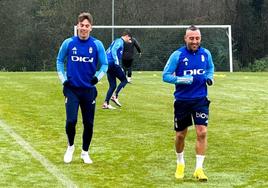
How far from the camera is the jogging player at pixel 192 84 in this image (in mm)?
7988

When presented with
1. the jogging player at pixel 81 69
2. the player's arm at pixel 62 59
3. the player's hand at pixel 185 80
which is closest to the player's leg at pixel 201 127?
the player's hand at pixel 185 80

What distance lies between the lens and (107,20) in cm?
4359

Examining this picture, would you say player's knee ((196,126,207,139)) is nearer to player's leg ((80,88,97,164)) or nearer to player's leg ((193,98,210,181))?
player's leg ((193,98,210,181))

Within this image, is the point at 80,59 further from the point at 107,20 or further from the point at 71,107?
the point at 107,20

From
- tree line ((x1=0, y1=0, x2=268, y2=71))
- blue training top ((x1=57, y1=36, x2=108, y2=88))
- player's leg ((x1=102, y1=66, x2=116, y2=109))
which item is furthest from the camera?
tree line ((x1=0, y1=0, x2=268, y2=71))

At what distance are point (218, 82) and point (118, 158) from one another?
14634 millimetres

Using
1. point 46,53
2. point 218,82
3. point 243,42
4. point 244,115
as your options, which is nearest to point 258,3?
point 243,42

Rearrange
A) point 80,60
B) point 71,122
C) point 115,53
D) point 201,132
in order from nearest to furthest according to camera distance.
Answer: point 201,132
point 80,60
point 71,122
point 115,53

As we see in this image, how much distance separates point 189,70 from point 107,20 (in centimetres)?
3593

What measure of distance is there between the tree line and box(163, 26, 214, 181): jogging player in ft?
110

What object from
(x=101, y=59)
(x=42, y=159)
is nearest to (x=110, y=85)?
(x=42, y=159)

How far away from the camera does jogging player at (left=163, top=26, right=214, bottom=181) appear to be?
26.2ft

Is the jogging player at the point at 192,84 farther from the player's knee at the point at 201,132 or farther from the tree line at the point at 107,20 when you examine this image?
the tree line at the point at 107,20

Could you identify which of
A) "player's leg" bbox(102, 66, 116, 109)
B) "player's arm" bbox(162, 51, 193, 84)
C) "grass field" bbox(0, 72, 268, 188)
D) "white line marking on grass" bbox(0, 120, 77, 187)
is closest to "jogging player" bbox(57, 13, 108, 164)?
"white line marking on grass" bbox(0, 120, 77, 187)
